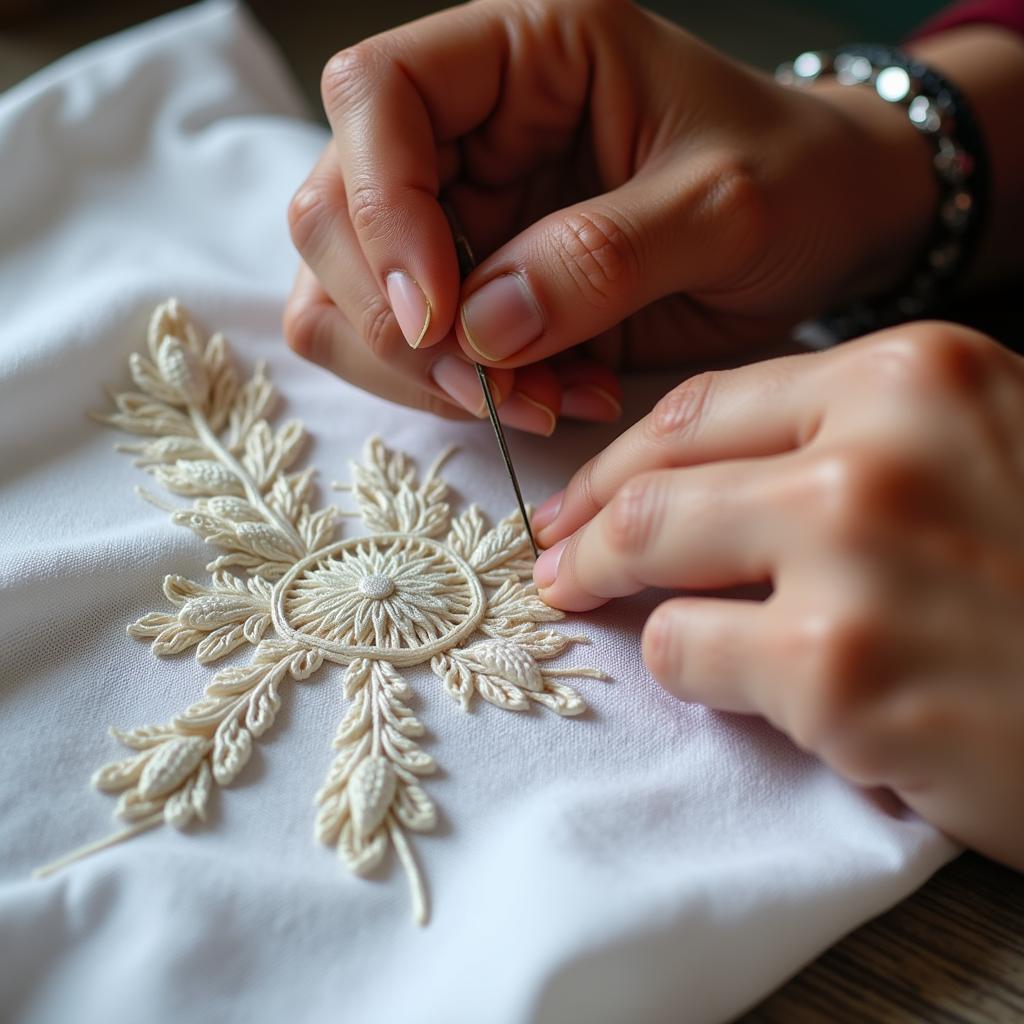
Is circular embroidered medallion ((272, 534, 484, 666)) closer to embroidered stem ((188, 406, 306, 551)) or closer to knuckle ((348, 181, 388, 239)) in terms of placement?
embroidered stem ((188, 406, 306, 551))

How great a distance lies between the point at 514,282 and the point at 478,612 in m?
0.32

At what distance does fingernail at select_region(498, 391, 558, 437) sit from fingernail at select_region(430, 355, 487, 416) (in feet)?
0.13

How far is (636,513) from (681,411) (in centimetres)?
10

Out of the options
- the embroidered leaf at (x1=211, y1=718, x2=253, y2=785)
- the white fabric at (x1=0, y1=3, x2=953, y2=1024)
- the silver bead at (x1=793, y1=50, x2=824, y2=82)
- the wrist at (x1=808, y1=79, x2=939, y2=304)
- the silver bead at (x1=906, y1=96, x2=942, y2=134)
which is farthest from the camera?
the silver bead at (x1=793, y1=50, x2=824, y2=82)

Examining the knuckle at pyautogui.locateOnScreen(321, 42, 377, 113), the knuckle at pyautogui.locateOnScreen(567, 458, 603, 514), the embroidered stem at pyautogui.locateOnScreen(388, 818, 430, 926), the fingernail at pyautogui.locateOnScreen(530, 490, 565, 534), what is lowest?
the embroidered stem at pyautogui.locateOnScreen(388, 818, 430, 926)

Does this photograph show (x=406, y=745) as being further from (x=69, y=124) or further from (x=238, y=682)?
(x=69, y=124)

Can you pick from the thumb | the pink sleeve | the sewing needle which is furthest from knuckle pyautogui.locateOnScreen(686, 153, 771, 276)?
the pink sleeve

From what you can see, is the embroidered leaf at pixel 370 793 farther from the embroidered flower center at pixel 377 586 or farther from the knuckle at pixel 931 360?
the knuckle at pixel 931 360

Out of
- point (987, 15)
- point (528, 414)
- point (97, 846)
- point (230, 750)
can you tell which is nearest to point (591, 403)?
point (528, 414)

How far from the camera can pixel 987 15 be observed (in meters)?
1.58

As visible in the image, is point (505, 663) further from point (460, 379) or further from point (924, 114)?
point (924, 114)

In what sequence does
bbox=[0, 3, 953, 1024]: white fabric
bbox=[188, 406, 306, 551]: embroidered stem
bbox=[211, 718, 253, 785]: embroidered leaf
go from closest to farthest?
bbox=[0, 3, 953, 1024]: white fabric
bbox=[211, 718, 253, 785]: embroidered leaf
bbox=[188, 406, 306, 551]: embroidered stem

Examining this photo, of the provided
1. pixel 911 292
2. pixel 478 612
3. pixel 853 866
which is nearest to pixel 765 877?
pixel 853 866

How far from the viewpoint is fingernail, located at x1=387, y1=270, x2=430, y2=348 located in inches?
37.5
